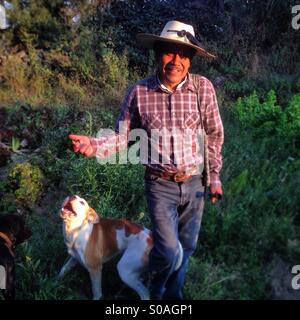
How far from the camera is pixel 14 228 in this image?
4035 mm

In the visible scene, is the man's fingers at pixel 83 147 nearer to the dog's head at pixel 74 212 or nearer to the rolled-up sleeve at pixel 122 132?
the rolled-up sleeve at pixel 122 132

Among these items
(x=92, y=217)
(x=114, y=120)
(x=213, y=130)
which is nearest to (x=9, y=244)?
(x=92, y=217)

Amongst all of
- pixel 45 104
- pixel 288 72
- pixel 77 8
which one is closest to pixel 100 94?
pixel 45 104

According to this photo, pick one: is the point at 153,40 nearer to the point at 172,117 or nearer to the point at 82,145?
the point at 172,117

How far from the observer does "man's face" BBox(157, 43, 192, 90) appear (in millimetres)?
3232

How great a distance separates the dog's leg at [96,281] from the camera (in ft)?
12.7

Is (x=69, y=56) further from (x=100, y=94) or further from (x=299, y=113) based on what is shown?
(x=299, y=113)

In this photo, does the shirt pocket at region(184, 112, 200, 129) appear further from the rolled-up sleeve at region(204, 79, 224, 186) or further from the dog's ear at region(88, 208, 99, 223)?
the dog's ear at region(88, 208, 99, 223)

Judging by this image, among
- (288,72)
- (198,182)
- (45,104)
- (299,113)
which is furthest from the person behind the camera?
(288,72)

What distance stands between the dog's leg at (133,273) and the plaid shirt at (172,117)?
0.89m

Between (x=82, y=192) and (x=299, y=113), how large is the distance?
2.89 metres

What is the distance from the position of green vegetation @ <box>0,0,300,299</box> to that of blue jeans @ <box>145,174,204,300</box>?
0.46 m

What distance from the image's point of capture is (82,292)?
4.09 metres

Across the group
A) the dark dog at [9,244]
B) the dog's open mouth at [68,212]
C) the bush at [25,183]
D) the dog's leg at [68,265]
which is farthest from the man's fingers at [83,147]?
the bush at [25,183]
